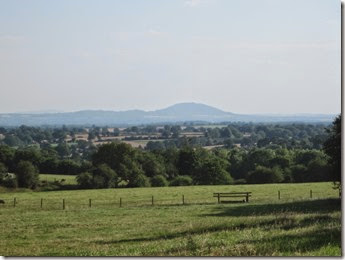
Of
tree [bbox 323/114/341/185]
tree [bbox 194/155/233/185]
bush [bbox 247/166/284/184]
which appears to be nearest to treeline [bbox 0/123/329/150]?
bush [bbox 247/166/284/184]

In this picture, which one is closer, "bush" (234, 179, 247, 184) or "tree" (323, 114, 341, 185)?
"tree" (323, 114, 341, 185)

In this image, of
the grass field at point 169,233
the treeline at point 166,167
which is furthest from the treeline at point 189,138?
the grass field at point 169,233

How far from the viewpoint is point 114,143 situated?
5978 cm

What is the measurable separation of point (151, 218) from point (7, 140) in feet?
78.5

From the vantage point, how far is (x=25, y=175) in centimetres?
5141

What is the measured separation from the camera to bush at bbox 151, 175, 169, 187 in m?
56.7

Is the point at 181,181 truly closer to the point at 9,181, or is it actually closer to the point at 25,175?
the point at 25,175

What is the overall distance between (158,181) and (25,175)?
1447cm

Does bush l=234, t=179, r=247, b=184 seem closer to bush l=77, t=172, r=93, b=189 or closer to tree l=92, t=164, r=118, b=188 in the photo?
tree l=92, t=164, r=118, b=188

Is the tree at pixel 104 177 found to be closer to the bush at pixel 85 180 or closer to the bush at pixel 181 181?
the bush at pixel 85 180

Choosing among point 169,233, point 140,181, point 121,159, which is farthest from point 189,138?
point 169,233

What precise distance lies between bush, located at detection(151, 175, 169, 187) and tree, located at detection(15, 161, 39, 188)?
12823 millimetres

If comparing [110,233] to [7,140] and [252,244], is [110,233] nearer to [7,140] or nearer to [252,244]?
[252,244]

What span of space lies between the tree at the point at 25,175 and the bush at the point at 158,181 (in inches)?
505
